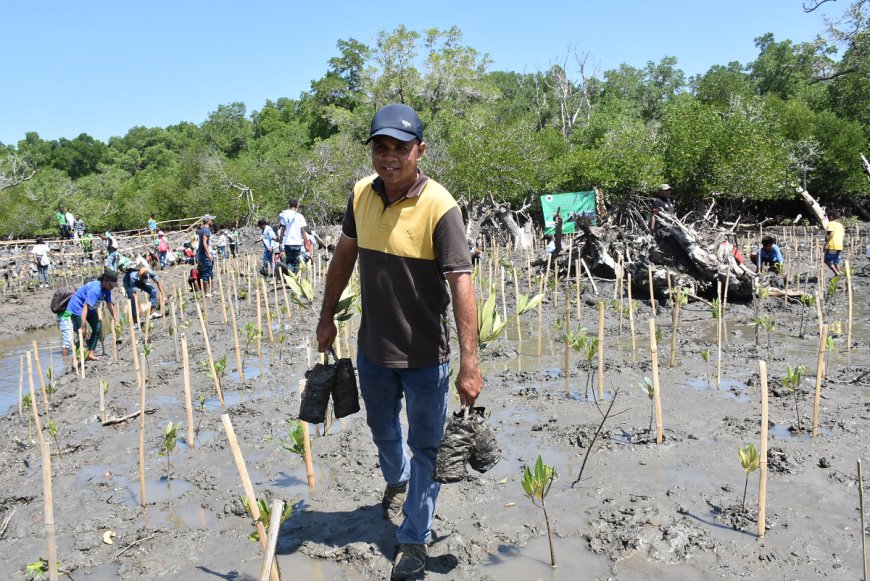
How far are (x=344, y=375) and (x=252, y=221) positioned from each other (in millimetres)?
32877

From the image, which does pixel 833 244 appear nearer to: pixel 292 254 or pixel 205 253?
pixel 292 254

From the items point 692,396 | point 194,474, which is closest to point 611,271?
point 692,396

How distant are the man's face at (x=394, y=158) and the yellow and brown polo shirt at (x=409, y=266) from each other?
83 millimetres

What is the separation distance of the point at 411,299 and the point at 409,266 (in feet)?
0.49

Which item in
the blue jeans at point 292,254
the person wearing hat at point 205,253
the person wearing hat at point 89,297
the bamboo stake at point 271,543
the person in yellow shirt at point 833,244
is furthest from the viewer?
the person wearing hat at point 205,253

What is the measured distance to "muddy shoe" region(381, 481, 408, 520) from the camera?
10.9 feet

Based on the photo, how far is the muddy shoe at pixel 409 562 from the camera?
2.80 metres

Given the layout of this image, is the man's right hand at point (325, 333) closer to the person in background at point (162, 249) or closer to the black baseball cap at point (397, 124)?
the black baseball cap at point (397, 124)

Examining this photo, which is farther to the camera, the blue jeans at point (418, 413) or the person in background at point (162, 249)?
the person in background at point (162, 249)

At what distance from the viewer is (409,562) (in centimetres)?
283

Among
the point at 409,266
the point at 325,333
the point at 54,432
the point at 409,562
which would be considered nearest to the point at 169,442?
the point at 54,432

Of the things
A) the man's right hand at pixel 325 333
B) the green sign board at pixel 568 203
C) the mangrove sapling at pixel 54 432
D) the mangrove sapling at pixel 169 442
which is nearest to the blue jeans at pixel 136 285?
the mangrove sapling at pixel 54 432

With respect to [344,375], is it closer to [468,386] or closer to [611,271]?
[468,386]

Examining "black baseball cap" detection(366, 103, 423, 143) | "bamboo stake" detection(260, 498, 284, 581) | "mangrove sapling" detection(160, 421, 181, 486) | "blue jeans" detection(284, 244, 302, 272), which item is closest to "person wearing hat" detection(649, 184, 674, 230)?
"blue jeans" detection(284, 244, 302, 272)
